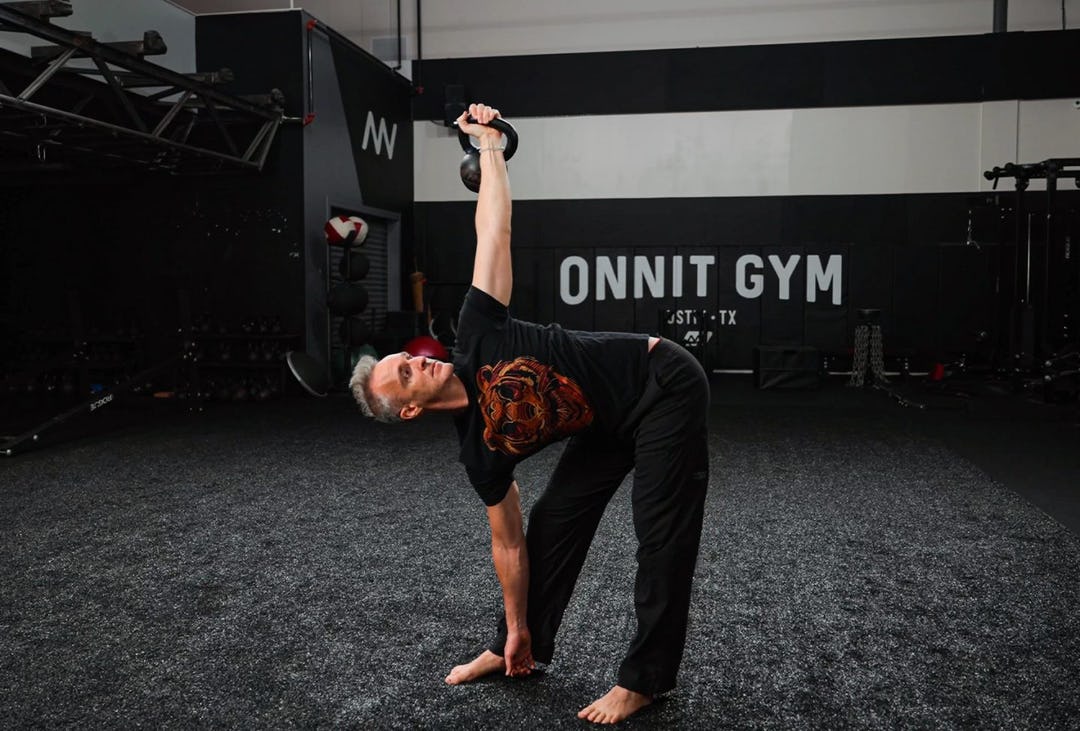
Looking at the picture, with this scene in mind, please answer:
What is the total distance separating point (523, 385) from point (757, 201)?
28.3 ft

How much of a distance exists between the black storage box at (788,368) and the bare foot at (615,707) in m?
7.08

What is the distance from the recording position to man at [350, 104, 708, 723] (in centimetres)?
187

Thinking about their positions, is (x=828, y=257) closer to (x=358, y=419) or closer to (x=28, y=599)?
(x=358, y=419)

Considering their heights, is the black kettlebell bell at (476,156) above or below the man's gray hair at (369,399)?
above

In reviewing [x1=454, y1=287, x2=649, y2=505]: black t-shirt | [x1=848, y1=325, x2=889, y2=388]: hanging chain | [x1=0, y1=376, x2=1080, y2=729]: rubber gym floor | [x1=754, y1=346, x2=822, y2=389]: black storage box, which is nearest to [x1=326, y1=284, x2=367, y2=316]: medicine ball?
[x1=0, y1=376, x2=1080, y2=729]: rubber gym floor

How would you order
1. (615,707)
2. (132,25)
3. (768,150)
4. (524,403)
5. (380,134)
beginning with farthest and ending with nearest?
1. (768,150)
2. (380,134)
3. (132,25)
4. (615,707)
5. (524,403)

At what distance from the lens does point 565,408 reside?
6.17 ft

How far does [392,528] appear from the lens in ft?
11.8

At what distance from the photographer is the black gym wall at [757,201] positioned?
30.8ft

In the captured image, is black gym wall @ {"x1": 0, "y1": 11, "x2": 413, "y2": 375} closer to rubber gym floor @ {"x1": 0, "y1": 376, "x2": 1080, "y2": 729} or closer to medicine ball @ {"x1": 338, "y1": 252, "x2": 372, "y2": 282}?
medicine ball @ {"x1": 338, "y1": 252, "x2": 372, "y2": 282}

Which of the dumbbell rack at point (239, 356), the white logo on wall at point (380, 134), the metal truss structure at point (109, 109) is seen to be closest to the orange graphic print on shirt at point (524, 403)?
the metal truss structure at point (109, 109)

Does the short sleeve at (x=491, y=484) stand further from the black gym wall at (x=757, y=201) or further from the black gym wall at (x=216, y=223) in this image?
the black gym wall at (x=757, y=201)

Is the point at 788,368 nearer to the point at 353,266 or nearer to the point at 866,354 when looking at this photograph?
the point at 866,354

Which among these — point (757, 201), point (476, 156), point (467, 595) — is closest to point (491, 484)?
point (476, 156)
